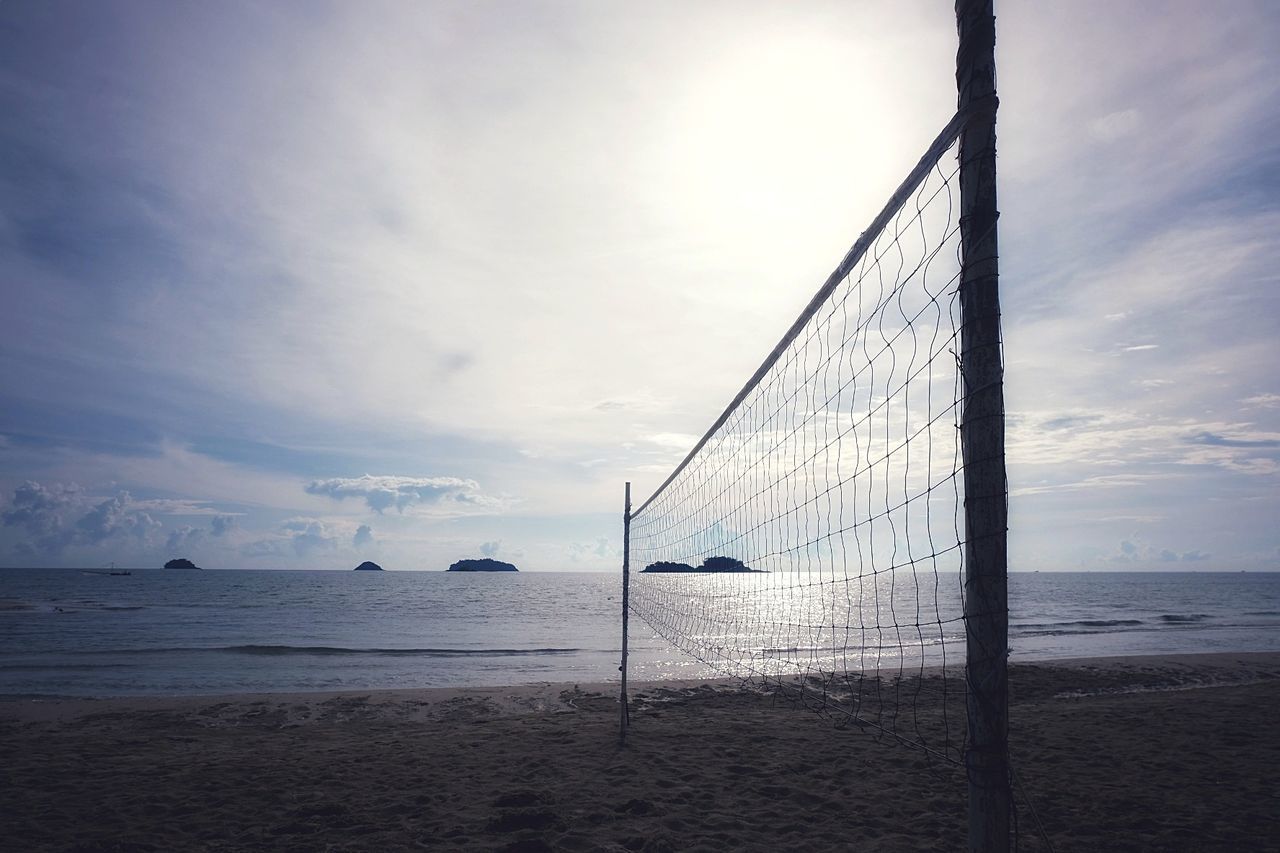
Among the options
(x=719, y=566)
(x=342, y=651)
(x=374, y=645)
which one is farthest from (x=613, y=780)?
(x=374, y=645)

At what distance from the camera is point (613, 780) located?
5723 millimetres

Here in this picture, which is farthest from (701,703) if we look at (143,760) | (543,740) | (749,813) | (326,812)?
(143,760)

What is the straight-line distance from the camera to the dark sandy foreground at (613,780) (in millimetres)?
4559

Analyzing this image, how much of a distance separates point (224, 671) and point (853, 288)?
55.0 ft

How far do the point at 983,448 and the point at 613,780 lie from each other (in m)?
4.91

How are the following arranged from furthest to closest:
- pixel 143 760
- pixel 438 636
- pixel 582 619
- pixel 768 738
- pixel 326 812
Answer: pixel 582 619, pixel 438 636, pixel 768 738, pixel 143 760, pixel 326 812

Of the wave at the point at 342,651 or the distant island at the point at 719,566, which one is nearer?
the distant island at the point at 719,566

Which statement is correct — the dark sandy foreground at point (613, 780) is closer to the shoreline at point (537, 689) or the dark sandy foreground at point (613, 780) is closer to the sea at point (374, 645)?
the shoreline at point (537, 689)

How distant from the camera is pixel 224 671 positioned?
15156 mm

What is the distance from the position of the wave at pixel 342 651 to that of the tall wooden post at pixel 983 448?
17995mm

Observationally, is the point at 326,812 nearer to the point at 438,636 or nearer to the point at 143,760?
the point at 143,760

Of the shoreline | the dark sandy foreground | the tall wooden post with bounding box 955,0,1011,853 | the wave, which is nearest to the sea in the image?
the wave

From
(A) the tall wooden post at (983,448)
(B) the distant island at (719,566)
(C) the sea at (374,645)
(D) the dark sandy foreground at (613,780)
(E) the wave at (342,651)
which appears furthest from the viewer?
(E) the wave at (342,651)

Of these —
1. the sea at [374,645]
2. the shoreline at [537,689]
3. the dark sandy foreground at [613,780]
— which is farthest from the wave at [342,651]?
the dark sandy foreground at [613,780]
